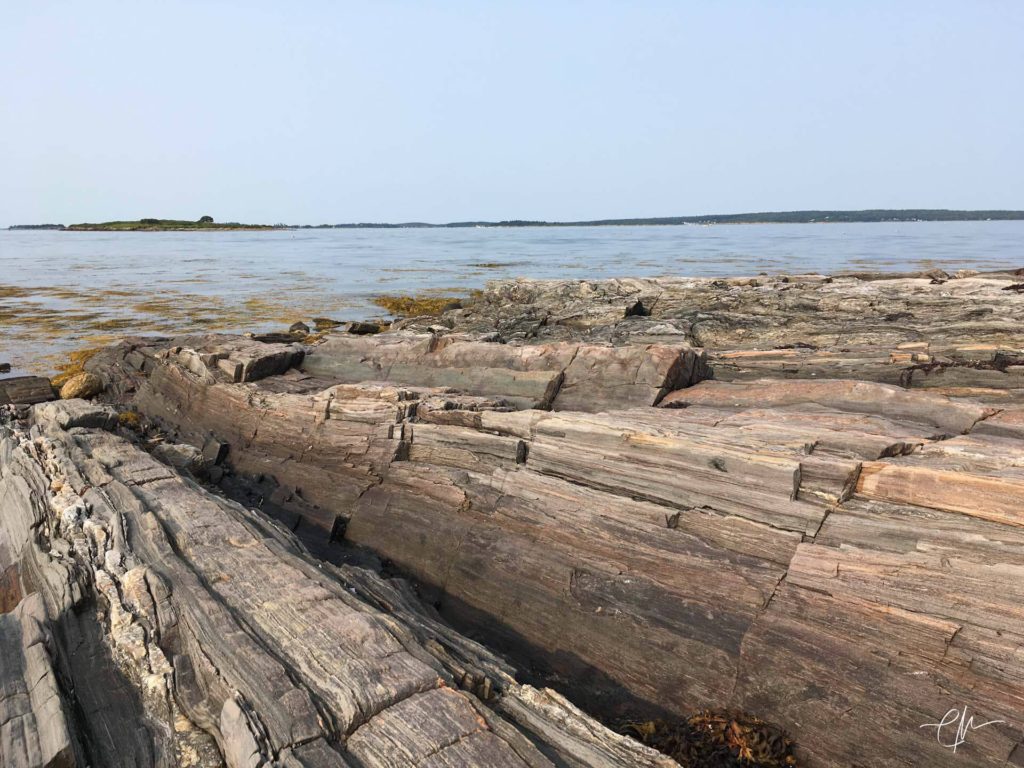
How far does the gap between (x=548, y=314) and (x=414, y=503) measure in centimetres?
1785

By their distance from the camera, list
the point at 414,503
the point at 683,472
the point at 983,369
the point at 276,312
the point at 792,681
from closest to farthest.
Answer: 1. the point at 792,681
2. the point at 683,472
3. the point at 414,503
4. the point at 983,369
5. the point at 276,312

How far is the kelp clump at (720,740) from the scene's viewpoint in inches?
Answer: 282

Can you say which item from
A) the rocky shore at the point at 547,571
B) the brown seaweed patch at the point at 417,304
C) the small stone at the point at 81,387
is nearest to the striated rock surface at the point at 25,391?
the small stone at the point at 81,387

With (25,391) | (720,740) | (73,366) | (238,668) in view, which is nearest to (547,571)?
(720,740)

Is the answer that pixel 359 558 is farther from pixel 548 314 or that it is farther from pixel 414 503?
pixel 548 314

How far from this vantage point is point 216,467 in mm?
15438

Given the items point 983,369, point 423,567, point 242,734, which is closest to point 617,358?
point 423,567

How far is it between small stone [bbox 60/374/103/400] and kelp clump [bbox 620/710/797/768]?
69.6 ft

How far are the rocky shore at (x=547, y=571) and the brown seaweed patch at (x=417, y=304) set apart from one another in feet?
84.1

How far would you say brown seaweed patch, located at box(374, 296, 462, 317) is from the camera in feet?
136

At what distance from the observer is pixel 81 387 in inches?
854

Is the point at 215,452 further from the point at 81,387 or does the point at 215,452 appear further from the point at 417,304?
the point at 417,304

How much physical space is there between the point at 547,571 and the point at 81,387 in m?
19.0

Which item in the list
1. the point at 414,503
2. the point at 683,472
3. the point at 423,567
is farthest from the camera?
the point at 414,503
